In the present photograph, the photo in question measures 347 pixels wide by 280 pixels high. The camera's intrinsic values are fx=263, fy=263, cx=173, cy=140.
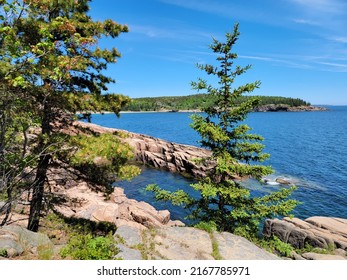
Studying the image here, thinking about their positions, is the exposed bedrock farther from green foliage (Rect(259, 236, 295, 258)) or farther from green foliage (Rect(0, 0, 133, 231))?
green foliage (Rect(0, 0, 133, 231))

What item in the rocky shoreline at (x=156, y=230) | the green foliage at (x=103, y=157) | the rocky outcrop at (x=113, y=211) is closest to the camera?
the rocky shoreline at (x=156, y=230)

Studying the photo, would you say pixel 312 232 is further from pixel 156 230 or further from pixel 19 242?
pixel 19 242

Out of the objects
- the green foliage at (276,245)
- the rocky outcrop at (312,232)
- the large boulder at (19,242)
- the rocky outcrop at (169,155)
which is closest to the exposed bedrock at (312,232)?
the rocky outcrop at (312,232)

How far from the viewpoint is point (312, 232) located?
21.0m

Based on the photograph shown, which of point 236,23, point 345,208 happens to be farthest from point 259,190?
point 236,23

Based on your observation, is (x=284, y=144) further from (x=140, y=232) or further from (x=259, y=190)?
(x=140, y=232)

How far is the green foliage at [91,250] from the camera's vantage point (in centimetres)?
763

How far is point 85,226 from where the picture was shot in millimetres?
14328

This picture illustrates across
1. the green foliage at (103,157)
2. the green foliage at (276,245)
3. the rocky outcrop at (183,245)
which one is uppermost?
the green foliage at (103,157)

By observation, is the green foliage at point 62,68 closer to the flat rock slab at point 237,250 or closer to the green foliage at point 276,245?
the flat rock slab at point 237,250

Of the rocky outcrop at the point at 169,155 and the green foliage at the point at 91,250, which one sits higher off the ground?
the green foliage at the point at 91,250

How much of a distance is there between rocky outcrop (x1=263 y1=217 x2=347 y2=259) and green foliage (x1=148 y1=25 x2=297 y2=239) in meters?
7.62

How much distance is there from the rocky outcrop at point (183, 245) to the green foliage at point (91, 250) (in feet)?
1.47

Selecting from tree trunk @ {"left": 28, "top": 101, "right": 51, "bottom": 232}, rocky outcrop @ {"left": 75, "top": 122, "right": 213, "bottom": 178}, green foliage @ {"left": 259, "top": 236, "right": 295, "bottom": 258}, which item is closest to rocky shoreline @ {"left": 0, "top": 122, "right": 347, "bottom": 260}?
rocky outcrop @ {"left": 75, "top": 122, "right": 213, "bottom": 178}
